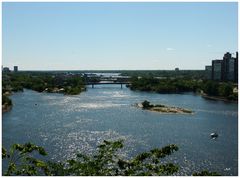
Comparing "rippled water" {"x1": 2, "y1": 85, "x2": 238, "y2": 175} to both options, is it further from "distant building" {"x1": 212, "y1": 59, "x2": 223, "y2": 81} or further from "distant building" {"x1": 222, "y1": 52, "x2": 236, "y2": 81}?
"distant building" {"x1": 212, "y1": 59, "x2": 223, "y2": 81}

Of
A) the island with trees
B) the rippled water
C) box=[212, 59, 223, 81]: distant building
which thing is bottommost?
the rippled water

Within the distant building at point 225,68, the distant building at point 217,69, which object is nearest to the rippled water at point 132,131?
the distant building at point 225,68

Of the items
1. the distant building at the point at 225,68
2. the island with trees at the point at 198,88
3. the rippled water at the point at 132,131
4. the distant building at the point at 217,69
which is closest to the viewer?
the rippled water at the point at 132,131

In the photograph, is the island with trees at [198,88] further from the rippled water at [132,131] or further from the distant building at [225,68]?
the rippled water at [132,131]

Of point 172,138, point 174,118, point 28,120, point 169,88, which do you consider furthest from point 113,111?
point 169,88

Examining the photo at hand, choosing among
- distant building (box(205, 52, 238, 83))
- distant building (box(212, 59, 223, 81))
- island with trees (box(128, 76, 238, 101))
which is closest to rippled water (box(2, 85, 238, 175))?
island with trees (box(128, 76, 238, 101))

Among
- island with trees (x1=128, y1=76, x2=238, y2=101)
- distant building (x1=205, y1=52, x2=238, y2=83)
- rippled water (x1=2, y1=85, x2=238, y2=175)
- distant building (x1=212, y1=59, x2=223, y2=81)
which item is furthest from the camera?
distant building (x1=212, y1=59, x2=223, y2=81)

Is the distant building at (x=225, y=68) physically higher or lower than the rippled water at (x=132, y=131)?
higher

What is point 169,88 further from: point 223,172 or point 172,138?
point 223,172
